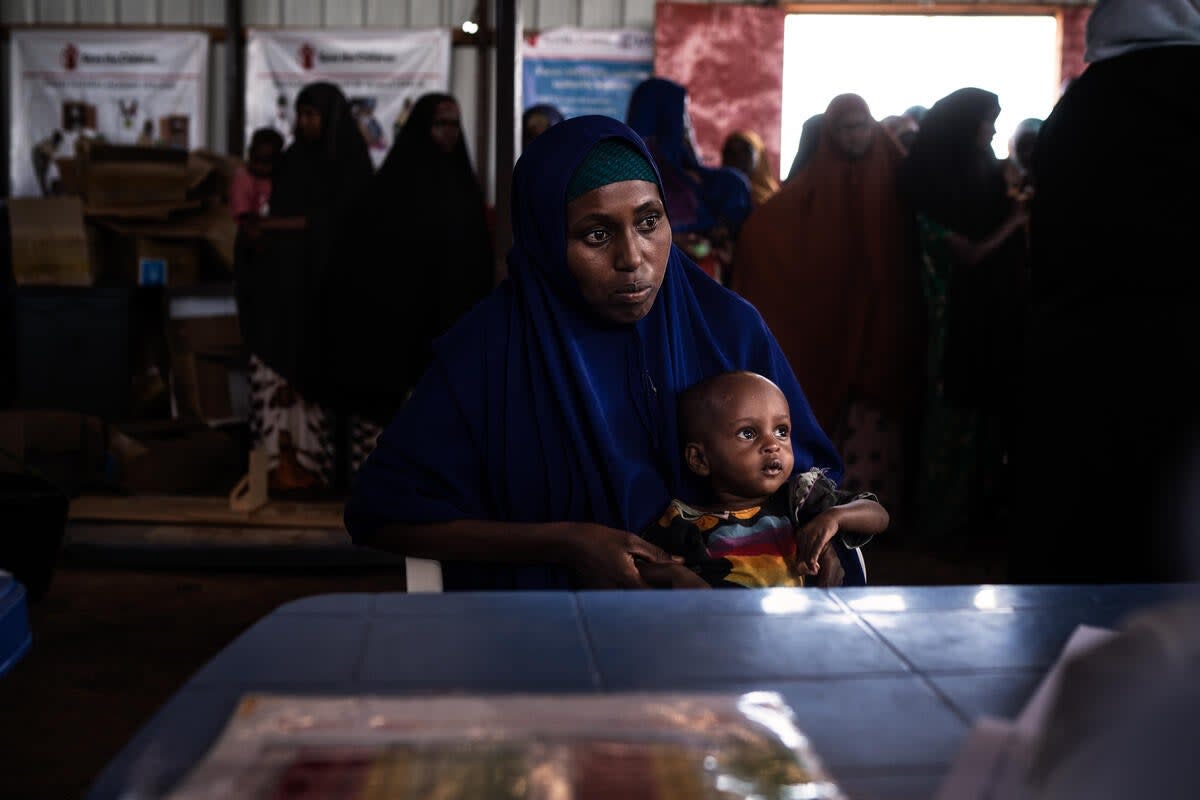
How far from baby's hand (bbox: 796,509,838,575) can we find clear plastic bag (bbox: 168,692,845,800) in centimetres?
74

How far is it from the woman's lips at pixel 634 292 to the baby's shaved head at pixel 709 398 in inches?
6.1

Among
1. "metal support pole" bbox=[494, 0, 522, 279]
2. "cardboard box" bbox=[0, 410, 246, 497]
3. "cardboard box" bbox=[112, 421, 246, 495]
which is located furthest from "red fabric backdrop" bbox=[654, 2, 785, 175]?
"metal support pole" bbox=[494, 0, 522, 279]

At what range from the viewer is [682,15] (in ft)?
26.7

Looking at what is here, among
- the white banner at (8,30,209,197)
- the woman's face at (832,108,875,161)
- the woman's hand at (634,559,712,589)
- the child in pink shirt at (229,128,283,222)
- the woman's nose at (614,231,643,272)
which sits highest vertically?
the white banner at (8,30,209,197)

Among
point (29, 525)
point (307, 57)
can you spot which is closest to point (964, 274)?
point (29, 525)

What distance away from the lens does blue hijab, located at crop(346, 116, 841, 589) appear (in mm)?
1516

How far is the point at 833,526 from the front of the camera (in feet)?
4.51

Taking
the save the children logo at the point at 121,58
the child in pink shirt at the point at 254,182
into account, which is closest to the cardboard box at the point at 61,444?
the child in pink shirt at the point at 254,182

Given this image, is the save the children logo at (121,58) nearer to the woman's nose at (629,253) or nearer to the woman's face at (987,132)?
the woman's face at (987,132)

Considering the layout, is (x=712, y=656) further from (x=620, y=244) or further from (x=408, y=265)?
(x=408, y=265)

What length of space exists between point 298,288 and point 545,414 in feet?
11.3

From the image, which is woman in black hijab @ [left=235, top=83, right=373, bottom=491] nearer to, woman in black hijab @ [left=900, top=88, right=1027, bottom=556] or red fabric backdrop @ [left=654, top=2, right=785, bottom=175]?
woman in black hijab @ [left=900, top=88, right=1027, bottom=556]

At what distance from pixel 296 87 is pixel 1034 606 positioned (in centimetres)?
818

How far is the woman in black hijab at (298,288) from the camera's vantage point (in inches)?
182
